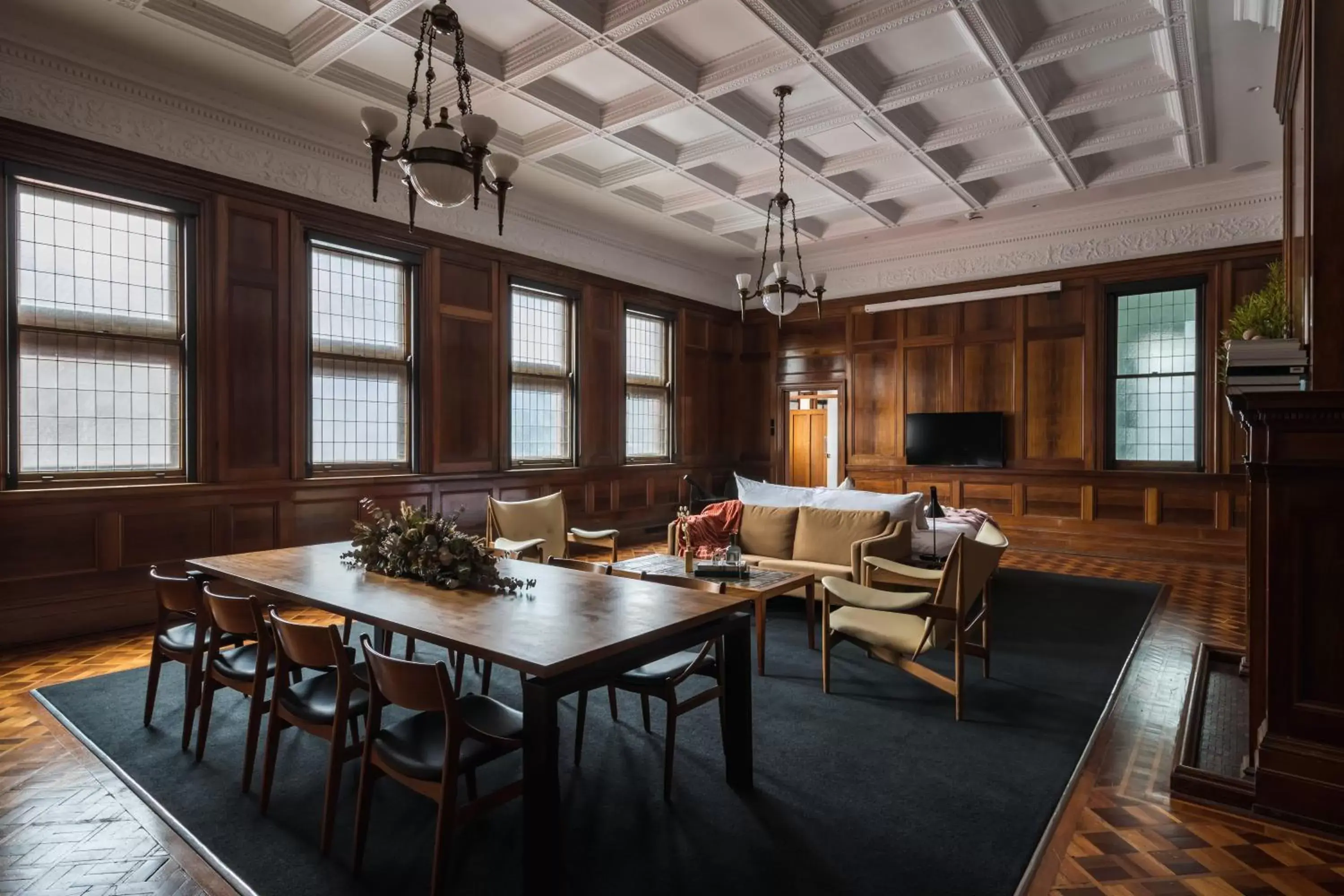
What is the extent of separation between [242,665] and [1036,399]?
8218 mm

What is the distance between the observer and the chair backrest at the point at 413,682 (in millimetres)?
1809

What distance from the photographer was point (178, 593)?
9.47ft

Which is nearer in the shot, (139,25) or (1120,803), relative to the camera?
(1120,803)

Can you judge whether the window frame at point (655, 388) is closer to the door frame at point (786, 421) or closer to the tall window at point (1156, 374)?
the door frame at point (786, 421)

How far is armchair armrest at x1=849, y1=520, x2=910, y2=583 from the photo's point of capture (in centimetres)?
441

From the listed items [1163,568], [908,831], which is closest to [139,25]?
[908,831]

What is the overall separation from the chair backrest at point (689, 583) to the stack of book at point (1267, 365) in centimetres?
218

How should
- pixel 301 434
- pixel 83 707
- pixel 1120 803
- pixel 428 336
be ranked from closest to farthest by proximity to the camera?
pixel 1120 803
pixel 83 707
pixel 301 434
pixel 428 336

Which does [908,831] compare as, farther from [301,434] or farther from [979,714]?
[301,434]

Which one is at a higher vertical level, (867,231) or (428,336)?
(867,231)

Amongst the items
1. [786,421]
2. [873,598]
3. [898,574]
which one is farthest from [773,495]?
[786,421]

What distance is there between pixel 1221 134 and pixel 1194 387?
8.50 ft

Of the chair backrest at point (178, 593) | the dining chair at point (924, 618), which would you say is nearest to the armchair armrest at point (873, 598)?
the dining chair at point (924, 618)

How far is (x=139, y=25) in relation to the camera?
14.0 feet
